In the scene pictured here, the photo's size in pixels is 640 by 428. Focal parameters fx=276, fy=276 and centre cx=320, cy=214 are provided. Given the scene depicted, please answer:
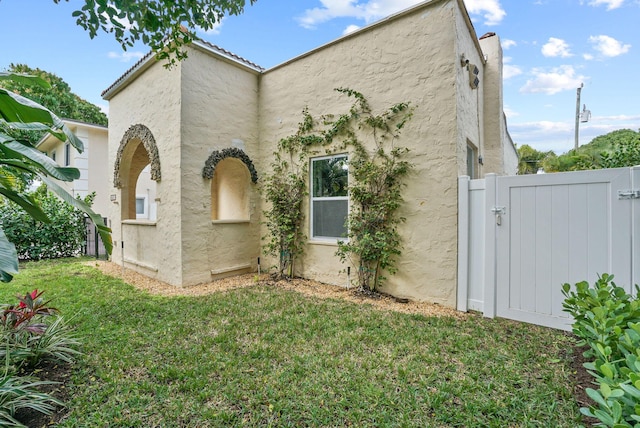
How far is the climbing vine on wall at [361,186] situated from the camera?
16.7ft

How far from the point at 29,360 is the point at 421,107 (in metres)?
6.06

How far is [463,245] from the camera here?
439cm

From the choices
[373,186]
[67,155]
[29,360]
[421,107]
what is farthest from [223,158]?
[67,155]

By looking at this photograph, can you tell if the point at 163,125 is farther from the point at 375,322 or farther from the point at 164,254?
the point at 375,322

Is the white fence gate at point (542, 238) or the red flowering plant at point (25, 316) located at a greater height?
the white fence gate at point (542, 238)

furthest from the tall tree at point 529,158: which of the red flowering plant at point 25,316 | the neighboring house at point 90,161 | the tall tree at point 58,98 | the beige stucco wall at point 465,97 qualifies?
the tall tree at point 58,98

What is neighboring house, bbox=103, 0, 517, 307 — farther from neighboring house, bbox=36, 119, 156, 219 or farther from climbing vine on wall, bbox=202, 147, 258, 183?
neighboring house, bbox=36, 119, 156, 219

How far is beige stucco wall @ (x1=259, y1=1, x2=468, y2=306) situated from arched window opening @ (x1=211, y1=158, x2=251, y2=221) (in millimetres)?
2739

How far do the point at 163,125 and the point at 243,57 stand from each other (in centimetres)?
262

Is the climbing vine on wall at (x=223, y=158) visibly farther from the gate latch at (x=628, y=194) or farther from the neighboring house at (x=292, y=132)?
the gate latch at (x=628, y=194)

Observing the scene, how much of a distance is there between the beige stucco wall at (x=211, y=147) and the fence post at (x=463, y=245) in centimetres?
470

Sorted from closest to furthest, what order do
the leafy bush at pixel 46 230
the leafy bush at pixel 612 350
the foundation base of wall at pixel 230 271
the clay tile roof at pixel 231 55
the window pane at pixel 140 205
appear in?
→ the leafy bush at pixel 612 350
the clay tile roof at pixel 231 55
the foundation base of wall at pixel 230 271
the leafy bush at pixel 46 230
the window pane at pixel 140 205

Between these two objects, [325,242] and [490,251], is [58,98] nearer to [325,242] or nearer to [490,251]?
[325,242]

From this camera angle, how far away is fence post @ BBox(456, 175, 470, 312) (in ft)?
14.3
